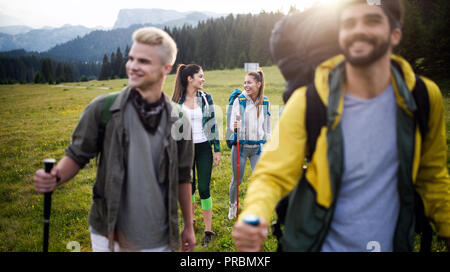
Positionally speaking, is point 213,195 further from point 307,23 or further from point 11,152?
point 11,152

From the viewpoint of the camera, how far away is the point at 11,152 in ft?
43.0

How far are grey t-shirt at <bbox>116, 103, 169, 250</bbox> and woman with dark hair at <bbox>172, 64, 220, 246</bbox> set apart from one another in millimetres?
2910

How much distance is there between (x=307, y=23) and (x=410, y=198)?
1477 millimetres

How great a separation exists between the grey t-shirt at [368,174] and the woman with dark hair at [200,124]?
12.1 ft

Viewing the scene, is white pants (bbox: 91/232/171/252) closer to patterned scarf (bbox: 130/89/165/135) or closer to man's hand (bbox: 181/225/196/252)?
man's hand (bbox: 181/225/196/252)

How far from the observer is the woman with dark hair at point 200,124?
217 inches

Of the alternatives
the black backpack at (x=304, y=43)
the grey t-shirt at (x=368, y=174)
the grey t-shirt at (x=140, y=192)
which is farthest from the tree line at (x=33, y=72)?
the grey t-shirt at (x=368, y=174)

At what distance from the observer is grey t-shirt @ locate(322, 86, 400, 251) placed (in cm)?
195

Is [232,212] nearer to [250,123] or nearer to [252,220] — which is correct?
[250,123]

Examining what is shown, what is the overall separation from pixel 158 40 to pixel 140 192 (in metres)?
1.39

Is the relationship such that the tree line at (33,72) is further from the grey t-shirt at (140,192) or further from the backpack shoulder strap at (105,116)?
the grey t-shirt at (140,192)

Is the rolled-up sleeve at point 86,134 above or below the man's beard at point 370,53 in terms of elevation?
below
